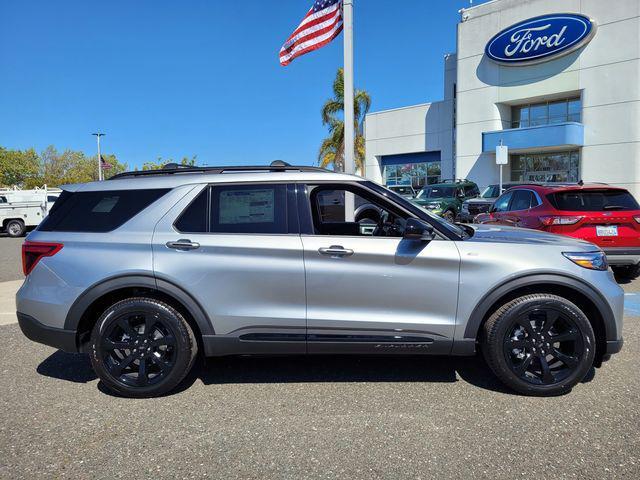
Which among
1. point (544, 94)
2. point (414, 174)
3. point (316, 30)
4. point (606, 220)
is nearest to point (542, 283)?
point (606, 220)

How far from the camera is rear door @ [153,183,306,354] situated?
11.4 feet

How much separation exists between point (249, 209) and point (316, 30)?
6.31 m

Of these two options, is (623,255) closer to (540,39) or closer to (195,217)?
(195,217)

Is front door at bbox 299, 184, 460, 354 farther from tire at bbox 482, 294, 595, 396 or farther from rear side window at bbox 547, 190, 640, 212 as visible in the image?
rear side window at bbox 547, 190, 640, 212

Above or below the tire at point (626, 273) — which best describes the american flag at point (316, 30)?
above

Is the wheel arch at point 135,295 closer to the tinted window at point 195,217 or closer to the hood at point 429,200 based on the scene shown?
the tinted window at point 195,217

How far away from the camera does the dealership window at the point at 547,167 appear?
25.7m

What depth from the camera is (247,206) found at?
12.1 feet

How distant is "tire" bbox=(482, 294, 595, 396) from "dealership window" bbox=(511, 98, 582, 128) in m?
25.4

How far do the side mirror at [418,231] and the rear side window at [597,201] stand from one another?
4302mm

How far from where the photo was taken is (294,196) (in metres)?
3.67

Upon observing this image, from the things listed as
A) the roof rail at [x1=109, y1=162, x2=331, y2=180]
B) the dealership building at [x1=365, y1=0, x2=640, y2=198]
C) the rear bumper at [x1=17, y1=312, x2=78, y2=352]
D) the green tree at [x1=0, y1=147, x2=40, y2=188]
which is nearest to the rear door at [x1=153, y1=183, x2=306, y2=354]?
the roof rail at [x1=109, y1=162, x2=331, y2=180]

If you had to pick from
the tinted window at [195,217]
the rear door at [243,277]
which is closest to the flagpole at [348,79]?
the tinted window at [195,217]

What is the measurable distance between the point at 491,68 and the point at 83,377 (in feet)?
92.9
